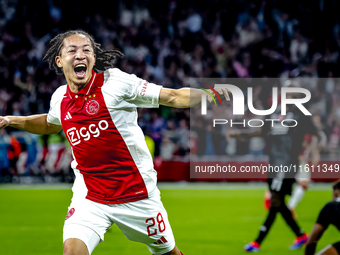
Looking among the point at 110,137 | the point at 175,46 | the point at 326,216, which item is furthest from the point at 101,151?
the point at 175,46

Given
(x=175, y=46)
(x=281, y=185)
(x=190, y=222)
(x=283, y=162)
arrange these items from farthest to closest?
(x=175, y=46)
(x=190, y=222)
(x=283, y=162)
(x=281, y=185)

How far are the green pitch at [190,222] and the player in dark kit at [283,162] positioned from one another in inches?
10.6

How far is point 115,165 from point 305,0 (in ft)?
57.1

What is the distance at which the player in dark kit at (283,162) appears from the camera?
5961mm

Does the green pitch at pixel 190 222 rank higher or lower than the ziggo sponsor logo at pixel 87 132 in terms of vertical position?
lower

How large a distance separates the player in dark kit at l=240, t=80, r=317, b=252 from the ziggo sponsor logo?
3.06m

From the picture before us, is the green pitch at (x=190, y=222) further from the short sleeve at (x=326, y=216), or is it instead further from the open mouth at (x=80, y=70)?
the open mouth at (x=80, y=70)

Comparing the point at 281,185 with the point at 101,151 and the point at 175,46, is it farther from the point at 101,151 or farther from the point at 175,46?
the point at 175,46

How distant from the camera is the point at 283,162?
6.22m

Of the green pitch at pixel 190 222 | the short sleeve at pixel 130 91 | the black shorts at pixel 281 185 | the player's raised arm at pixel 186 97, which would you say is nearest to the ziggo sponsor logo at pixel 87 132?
the short sleeve at pixel 130 91

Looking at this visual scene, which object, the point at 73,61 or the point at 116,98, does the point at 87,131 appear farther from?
the point at 73,61

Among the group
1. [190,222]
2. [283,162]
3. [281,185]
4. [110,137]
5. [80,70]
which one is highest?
[80,70]

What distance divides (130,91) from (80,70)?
467 mm

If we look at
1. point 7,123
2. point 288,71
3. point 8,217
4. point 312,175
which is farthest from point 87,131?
point 288,71
